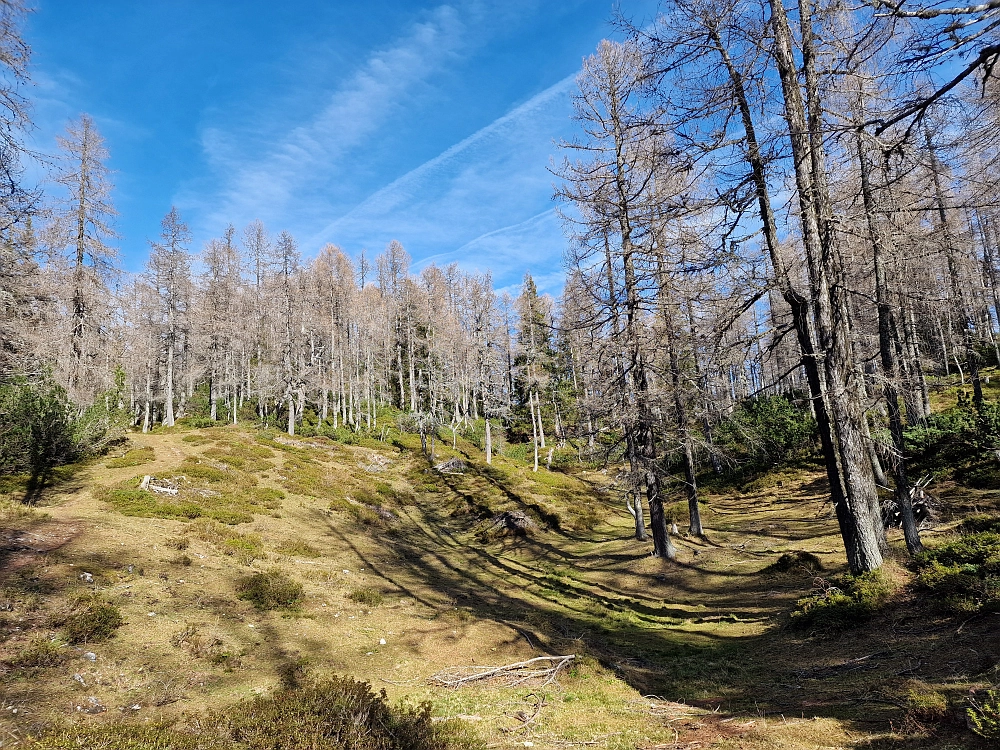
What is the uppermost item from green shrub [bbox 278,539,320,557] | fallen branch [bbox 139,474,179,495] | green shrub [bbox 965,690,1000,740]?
fallen branch [bbox 139,474,179,495]

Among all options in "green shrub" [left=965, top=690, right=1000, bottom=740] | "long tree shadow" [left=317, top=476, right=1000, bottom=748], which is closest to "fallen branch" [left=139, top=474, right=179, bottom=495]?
"long tree shadow" [left=317, top=476, right=1000, bottom=748]

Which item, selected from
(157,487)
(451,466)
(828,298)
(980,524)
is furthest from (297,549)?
(451,466)

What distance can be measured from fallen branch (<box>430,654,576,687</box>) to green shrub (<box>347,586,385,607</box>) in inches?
171

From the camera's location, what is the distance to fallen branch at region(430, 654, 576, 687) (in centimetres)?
732

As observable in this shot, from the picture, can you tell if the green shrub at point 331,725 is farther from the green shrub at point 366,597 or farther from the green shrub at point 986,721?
the green shrub at point 366,597

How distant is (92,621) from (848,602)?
38.1 ft

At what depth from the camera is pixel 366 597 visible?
11805 millimetres

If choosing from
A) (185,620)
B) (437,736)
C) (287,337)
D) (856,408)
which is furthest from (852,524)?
(287,337)

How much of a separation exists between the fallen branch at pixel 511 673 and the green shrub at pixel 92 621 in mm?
4975

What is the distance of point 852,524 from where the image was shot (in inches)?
309

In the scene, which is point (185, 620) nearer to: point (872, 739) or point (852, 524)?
point (872, 739)

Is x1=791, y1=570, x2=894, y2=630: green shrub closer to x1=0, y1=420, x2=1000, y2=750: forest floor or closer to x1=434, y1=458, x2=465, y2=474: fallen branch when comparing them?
x1=0, y1=420, x2=1000, y2=750: forest floor

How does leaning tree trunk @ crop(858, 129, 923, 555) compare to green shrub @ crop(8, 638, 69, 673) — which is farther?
leaning tree trunk @ crop(858, 129, 923, 555)

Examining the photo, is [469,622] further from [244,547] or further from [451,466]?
[451,466]
